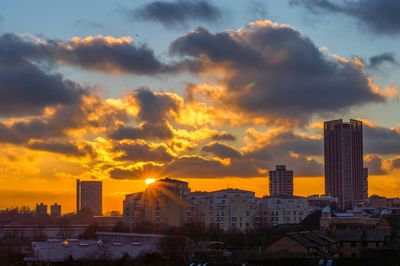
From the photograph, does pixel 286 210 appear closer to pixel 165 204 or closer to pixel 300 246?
pixel 165 204

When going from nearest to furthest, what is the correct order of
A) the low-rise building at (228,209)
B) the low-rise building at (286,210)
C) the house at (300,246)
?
the house at (300,246) < the low-rise building at (228,209) < the low-rise building at (286,210)

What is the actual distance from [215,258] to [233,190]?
67717mm

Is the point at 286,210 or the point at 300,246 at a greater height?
the point at 286,210

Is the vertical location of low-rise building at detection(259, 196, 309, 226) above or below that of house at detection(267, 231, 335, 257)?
above

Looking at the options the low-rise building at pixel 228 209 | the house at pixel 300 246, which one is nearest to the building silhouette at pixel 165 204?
the low-rise building at pixel 228 209

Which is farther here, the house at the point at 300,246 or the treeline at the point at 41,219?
the treeline at the point at 41,219

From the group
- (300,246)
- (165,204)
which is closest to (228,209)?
(165,204)

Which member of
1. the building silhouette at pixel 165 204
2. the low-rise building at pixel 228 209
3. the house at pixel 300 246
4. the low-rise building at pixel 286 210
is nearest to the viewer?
the house at pixel 300 246

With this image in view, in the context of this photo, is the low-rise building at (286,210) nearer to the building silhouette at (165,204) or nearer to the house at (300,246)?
the building silhouette at (165,204)

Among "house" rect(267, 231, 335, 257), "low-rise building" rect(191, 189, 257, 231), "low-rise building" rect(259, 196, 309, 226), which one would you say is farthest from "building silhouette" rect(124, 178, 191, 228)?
"house" rect(267, 231, 335, 257)

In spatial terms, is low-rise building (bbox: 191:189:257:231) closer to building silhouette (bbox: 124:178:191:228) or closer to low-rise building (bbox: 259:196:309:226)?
building silhouette (bbox: 124:178:191:228)

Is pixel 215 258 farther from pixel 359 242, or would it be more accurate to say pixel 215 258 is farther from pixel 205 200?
pixel 205 200

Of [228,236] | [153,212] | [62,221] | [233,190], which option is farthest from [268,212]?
[62,221]

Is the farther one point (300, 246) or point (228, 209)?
point (228, 209)
